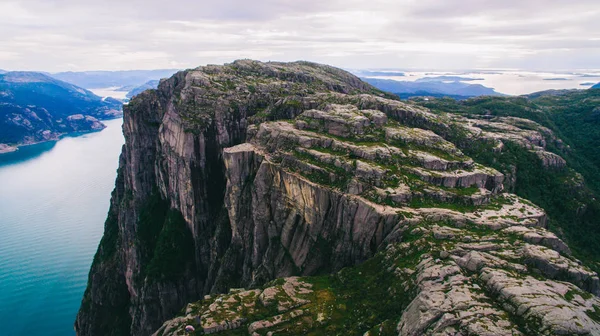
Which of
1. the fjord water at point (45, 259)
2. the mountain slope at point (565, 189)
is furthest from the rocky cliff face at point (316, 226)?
the fjord water at point (45, 259)

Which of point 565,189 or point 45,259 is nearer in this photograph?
point 565,189

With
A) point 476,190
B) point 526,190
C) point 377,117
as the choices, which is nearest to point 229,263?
point 377,117

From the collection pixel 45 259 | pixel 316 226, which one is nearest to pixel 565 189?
pixel 316 226

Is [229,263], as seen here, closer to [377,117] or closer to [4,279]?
[377,117]

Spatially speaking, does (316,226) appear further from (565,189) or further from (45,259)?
(45,259)

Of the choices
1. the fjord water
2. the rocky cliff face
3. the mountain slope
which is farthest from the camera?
the fjord water

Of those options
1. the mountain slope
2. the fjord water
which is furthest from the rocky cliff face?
the fjord water

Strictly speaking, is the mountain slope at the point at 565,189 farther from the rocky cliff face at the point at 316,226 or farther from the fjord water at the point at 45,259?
the fjord water at the point at 45,259

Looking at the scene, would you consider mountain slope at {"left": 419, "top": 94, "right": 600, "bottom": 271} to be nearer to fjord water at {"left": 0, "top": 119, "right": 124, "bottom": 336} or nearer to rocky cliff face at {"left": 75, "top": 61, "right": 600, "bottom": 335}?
rocky cliff face at {"left": 75, "top": 61, "right": 600, "bottom": 335}
